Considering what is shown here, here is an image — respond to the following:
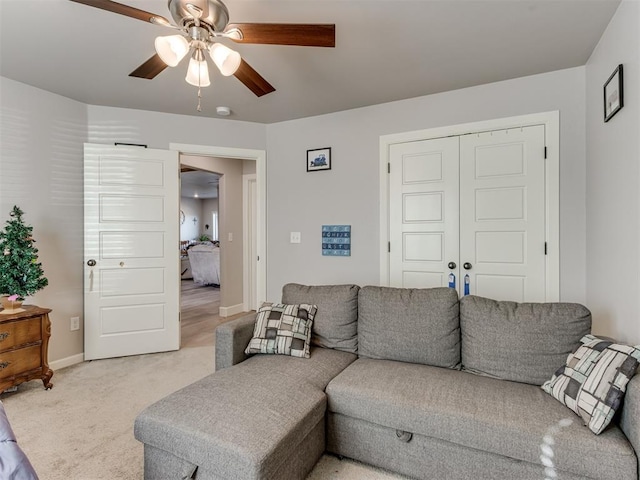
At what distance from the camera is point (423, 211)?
3.07 meters

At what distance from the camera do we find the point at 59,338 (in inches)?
122

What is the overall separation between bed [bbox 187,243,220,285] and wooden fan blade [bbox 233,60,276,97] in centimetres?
583

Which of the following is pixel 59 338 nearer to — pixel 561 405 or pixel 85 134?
pixel 85 134

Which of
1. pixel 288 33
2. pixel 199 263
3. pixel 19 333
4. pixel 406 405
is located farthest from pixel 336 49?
pixel 199 263

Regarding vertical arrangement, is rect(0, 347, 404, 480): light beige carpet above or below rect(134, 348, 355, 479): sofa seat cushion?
below

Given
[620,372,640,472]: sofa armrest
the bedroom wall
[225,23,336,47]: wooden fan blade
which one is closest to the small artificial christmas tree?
[225,23,336,47]: wooden fan blade

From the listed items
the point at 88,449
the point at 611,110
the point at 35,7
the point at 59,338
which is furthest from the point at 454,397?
the point at 59,338

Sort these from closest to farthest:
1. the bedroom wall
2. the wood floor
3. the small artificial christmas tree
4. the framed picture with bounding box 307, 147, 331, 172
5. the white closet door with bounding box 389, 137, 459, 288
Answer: the small artificial christmas tree
the white closet door with bounding box 389, 137, 459, 288
the framed picture with bounding box 307, 147, 331, 172
the wood floor
the bedroom wall

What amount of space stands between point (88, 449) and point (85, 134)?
2764 millimetres

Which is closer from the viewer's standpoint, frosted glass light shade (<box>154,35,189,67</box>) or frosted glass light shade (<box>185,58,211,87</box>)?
frosted glass light shade (<box>154,35,189,67</box>)

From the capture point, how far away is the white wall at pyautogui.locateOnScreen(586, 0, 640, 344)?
1687mm

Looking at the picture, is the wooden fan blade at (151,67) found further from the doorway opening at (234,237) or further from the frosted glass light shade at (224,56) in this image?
the doorway opening at (234,237)

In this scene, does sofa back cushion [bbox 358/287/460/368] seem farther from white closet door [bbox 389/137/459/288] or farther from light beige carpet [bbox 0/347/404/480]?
white closet door [bbox 389/137/459/288]

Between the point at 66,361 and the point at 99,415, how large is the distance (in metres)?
1.22
